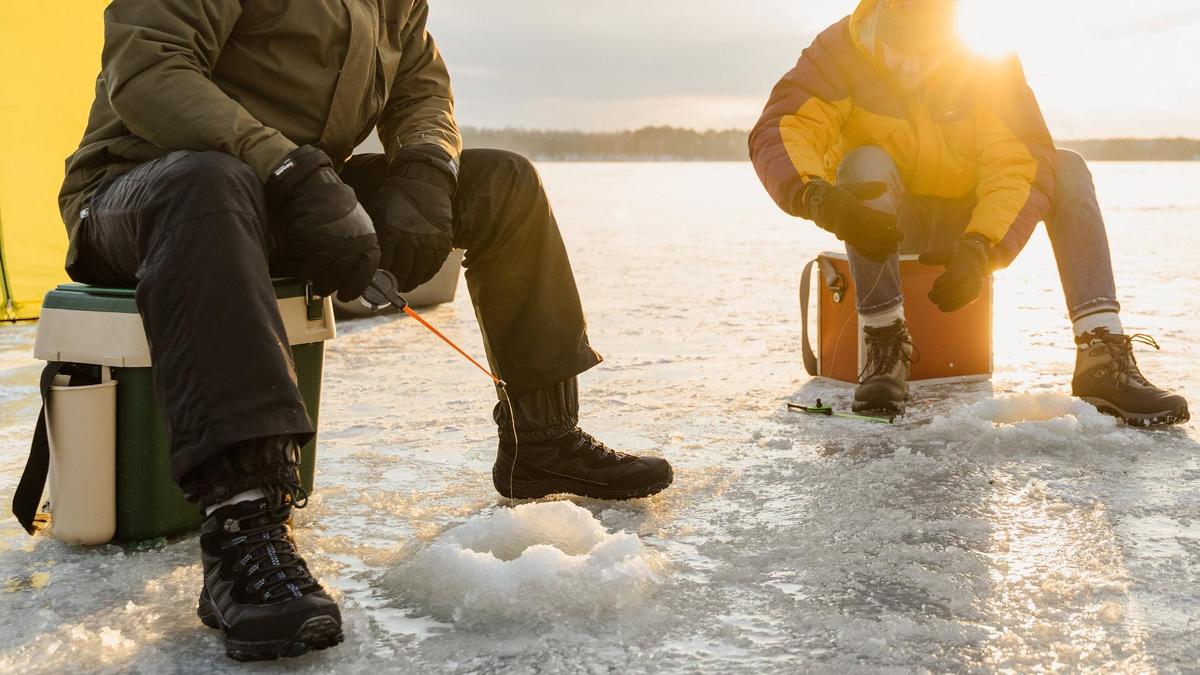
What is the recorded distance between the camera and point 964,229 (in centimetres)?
281

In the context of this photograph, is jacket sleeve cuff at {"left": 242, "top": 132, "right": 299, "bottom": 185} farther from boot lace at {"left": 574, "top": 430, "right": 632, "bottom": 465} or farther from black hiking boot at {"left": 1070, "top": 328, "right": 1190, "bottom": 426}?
black hiking boot at {"left": 1070, "top": 328, "right": 1190, "bottom": 426}

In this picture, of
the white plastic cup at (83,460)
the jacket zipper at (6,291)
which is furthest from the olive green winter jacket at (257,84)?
the jacket zipper at (6,291)

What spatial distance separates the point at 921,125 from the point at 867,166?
185 millimetres

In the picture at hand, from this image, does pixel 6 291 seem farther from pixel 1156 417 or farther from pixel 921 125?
pixel 1156 417

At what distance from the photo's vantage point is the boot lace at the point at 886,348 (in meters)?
2.69

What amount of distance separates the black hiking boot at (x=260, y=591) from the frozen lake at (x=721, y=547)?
0.03 metres

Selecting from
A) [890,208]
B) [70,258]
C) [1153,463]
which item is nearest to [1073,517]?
[1153,463]

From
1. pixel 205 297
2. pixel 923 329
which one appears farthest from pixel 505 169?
pixel 923 329

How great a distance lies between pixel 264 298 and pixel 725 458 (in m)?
1.14

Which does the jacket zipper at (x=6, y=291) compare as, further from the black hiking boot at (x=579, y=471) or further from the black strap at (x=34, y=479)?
the black hiking boot at (x=579, y=471)

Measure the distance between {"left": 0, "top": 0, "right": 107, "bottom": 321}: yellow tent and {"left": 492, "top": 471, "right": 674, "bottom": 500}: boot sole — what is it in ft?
10.9

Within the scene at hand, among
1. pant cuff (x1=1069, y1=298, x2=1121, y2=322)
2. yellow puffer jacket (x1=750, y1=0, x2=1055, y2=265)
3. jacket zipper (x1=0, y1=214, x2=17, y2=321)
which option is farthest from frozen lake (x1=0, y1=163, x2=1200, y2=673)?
jacket zipper (x1=0, y1=214, x2=17, y2=321)

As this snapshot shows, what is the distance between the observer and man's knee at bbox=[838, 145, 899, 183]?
266 centimetres

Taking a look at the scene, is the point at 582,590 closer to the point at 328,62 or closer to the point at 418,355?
the point at 328,62
